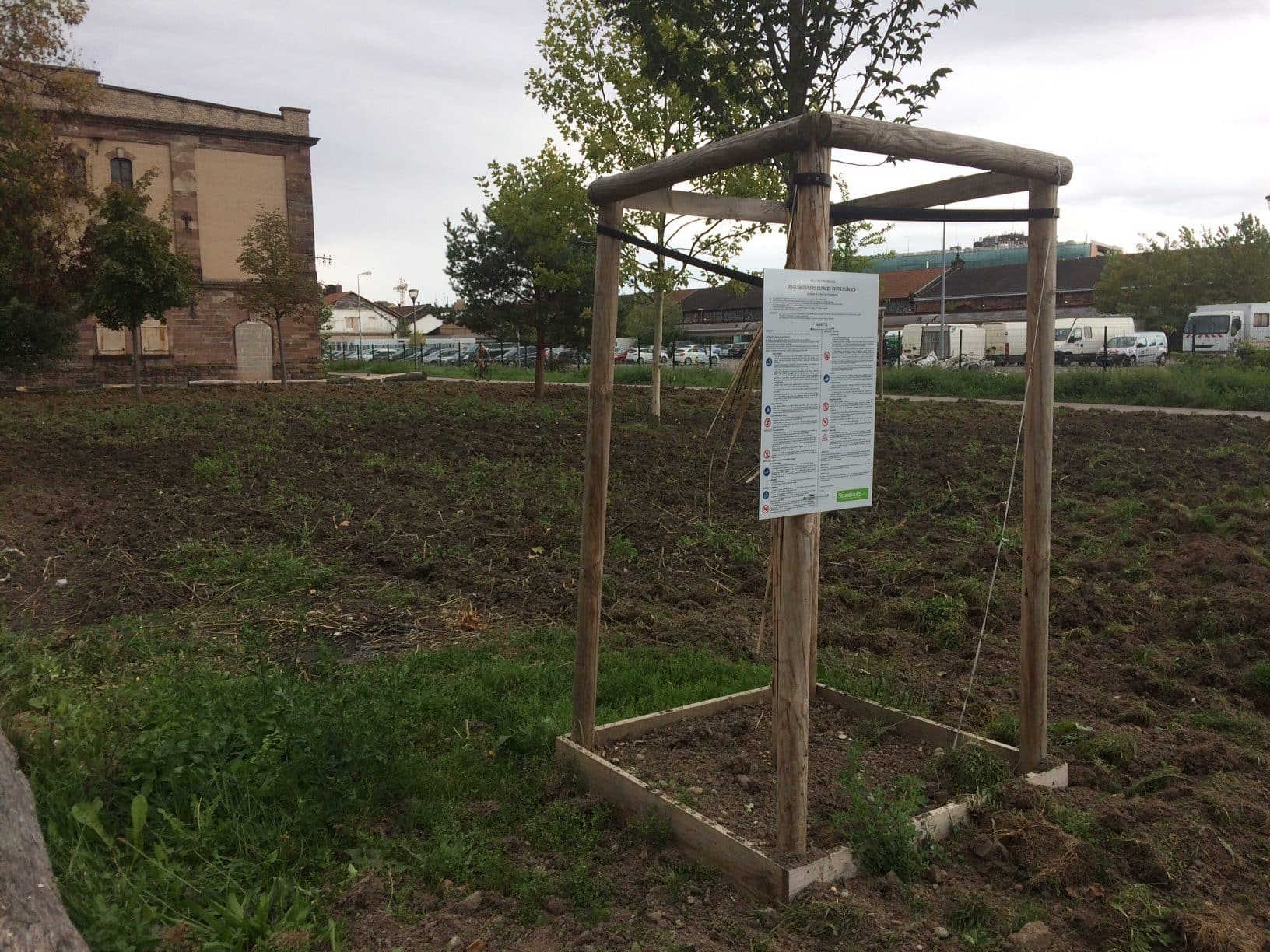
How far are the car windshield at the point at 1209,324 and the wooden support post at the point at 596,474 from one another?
42.7 meters

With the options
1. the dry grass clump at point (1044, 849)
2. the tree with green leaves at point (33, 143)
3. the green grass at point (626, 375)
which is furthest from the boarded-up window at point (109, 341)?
the dry grass clump at point (1044, 849)

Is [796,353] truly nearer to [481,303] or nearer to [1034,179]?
[1034,179]

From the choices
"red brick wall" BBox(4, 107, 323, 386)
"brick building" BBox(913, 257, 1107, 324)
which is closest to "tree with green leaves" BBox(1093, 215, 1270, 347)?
"brick building" BBox(913, 257, 1107, 324)

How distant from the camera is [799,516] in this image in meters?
3.03

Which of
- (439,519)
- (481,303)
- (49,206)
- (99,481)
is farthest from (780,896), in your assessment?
(481,303)

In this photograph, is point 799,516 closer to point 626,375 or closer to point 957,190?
point 957,190

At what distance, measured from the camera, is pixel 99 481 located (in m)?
10.0

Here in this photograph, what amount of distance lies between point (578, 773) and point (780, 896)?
112 cm

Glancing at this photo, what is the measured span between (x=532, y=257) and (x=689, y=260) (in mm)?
19337

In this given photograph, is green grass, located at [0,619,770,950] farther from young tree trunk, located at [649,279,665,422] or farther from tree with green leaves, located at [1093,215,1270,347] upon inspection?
tree with green leaves, located at [1093,215,1270,347]

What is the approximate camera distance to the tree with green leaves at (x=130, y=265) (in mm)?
21755

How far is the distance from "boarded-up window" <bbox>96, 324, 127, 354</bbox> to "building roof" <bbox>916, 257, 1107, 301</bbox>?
153 feet

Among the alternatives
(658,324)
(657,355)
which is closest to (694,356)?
(658,324)

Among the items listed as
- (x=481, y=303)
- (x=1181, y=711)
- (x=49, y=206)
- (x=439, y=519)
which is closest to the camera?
(x=1181, y=711)
